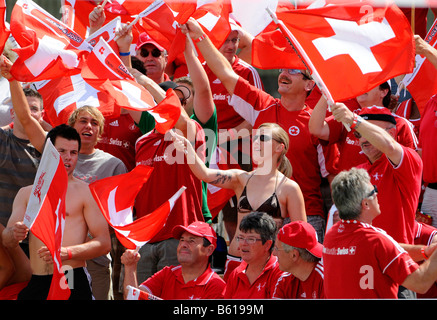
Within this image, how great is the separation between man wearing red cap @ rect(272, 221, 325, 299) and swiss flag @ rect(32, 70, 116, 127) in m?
2.42

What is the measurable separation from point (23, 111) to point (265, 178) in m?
2.23

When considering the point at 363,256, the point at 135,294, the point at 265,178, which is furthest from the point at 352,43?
the point at 135,294

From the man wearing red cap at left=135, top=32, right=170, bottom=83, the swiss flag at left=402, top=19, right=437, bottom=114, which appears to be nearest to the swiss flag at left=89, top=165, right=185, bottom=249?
the man wearing red cap at left=135, top=32, right=170, bottom=83

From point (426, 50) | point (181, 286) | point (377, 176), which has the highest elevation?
point (426, 50)

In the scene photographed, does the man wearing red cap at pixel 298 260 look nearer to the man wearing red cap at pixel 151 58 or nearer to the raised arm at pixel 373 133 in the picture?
the raised arm at pixel 373 133

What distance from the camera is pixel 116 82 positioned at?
7.21 meters

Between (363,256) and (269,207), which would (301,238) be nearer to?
(269,207)

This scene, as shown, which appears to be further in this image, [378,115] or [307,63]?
[378,115]

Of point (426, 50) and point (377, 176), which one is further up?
point (426, 50)

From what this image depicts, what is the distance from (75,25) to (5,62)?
1695mm

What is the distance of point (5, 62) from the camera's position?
7.25 meters

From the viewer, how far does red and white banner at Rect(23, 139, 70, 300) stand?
6066 mm

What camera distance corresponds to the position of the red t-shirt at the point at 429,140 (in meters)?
7.14
